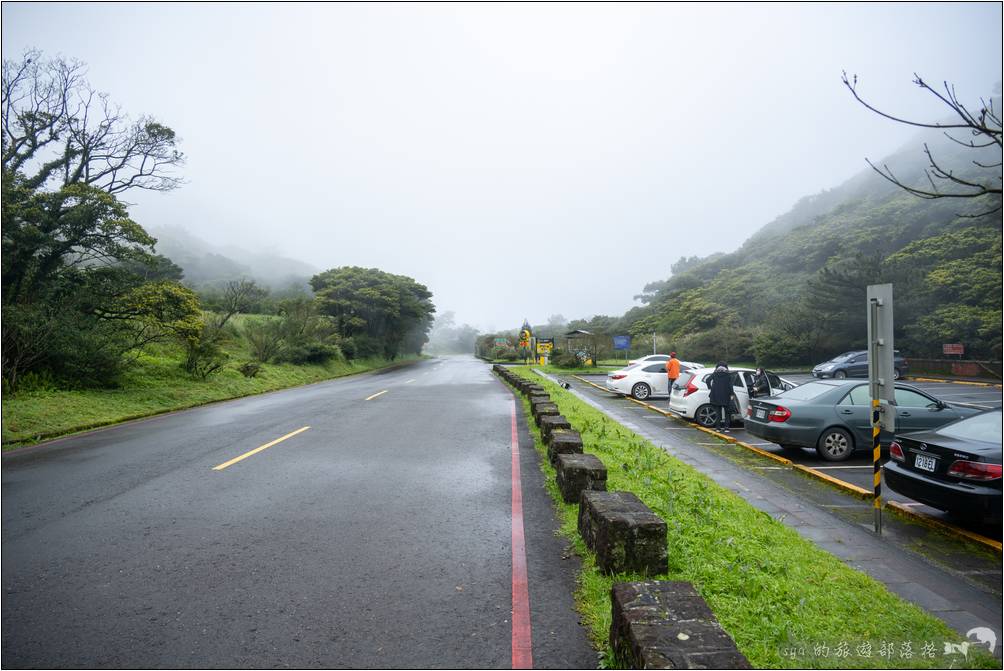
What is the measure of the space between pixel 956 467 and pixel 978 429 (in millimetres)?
778

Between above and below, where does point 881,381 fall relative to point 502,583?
above

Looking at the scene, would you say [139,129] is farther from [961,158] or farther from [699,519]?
[961,158]

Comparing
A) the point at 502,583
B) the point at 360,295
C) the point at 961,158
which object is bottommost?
the point at 502,583

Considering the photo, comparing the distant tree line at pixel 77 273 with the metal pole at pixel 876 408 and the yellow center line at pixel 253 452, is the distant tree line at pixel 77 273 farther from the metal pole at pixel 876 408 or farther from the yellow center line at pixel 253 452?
the metal pole at pixel 876 408

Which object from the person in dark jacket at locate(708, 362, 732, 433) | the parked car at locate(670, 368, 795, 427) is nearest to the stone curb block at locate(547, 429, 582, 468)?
the person in dark jacket at locate(708, 362, 732, 433)

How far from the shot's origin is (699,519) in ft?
17.6

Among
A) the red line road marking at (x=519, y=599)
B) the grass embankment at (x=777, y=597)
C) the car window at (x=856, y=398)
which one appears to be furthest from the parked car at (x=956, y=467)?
the red line road marking at (x=519, y=599)

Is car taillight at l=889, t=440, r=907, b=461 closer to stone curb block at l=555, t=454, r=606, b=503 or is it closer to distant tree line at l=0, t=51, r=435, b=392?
stone curb block at l=555, t=454, r=606, b=503

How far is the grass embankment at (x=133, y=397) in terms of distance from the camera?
37.5 feet

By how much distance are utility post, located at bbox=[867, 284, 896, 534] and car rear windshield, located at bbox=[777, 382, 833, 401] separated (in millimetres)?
4092

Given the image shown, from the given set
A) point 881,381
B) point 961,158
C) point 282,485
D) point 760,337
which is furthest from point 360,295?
point 961,158

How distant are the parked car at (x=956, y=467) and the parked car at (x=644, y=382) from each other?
13018mm

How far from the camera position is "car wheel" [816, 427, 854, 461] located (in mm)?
9320

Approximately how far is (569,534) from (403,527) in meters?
1.58
